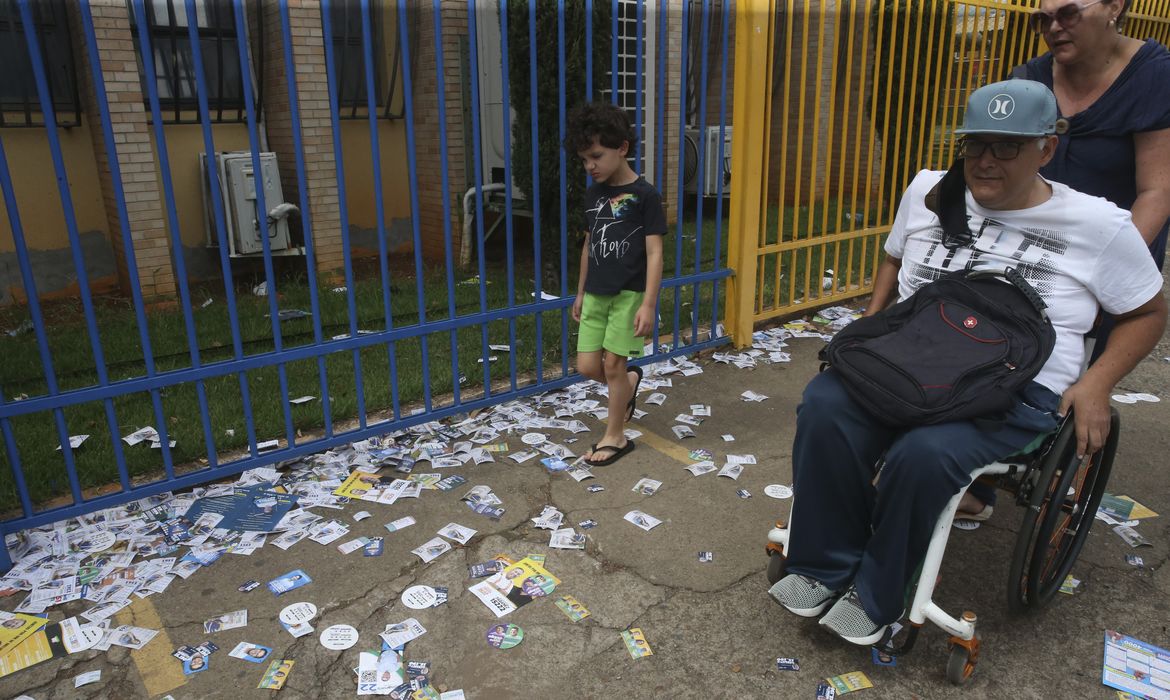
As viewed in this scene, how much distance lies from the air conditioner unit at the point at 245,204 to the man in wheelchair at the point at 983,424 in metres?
5.82

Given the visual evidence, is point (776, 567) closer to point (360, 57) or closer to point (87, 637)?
point (87, 637)

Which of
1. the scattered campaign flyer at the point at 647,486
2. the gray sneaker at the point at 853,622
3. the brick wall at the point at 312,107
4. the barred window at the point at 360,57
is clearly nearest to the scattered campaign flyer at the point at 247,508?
the scattered campaign flyer at the point at 647,486

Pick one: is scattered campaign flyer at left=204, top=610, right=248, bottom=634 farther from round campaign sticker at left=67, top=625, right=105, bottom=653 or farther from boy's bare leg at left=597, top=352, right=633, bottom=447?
boy's bare leg at left=597, top=352, right=633, bottom=447

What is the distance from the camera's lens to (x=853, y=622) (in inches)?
95.3

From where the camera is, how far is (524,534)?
3283mm

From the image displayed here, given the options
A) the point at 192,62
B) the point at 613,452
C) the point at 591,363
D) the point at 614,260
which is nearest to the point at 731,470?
the point at 613,452

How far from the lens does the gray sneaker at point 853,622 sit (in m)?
2.37

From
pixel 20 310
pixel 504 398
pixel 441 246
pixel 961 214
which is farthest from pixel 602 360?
pixel 20 310

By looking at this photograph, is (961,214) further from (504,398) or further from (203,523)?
(203,523)

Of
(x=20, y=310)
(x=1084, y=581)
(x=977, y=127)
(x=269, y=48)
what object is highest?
(x=269, y=48)

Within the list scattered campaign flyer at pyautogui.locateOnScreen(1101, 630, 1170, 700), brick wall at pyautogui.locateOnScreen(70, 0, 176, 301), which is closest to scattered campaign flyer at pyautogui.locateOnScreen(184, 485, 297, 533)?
scattered campaign flyer at pyautogui.locateOnScreen(1101, 630, 1170, 700)

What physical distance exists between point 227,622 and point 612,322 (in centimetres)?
204

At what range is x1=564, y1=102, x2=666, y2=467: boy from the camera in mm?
3523

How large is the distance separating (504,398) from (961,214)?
2624 millimetres
